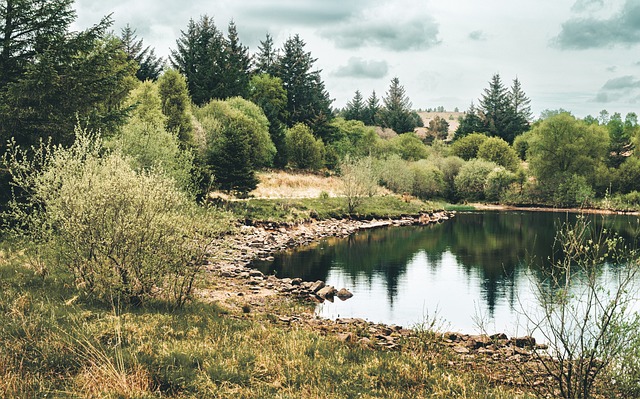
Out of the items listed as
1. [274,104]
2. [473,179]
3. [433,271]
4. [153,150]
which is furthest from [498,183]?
[153,150]

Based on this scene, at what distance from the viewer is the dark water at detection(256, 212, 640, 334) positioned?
19016 mm

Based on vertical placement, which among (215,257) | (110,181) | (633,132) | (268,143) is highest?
(633,132)

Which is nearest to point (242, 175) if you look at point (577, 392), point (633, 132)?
point (577, 392)

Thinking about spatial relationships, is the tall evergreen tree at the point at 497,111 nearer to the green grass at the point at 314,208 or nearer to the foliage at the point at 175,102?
the green grass at the point at 314,208

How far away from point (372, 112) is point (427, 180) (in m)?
55.2

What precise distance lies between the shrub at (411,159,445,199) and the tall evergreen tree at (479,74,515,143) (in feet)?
114

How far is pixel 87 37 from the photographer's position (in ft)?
81.0

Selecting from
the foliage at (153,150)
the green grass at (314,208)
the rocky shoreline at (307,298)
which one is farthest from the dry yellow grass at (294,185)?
the foliage at (153,150)

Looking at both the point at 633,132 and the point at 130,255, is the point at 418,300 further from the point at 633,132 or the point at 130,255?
the point at 633,132

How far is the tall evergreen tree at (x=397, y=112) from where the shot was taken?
395 ft

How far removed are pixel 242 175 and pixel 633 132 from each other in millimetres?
84011

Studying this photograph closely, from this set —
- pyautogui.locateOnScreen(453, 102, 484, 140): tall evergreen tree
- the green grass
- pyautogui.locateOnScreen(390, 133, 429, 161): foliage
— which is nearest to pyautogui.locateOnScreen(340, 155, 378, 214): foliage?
the green grass

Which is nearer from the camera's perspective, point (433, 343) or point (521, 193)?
point (433, 343)

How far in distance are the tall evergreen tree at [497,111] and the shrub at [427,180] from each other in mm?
34873
